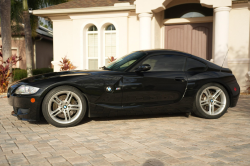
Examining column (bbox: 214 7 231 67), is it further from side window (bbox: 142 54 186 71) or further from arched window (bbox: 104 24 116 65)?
side window (bbox: 142 54 186 71)

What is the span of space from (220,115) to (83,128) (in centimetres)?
285

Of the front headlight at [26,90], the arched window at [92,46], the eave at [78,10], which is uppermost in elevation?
the eave at [78,10]

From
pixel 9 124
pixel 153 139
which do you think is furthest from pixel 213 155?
pixel 9 124

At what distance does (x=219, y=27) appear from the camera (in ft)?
32.8

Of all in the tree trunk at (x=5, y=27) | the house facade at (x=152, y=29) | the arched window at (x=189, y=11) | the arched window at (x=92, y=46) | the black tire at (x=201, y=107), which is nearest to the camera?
the black tire at (x=201, y=107)

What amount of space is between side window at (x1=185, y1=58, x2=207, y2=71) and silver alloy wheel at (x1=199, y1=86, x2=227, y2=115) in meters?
0.45

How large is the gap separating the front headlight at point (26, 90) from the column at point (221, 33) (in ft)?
23.8

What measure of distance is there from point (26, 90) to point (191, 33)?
341 inches

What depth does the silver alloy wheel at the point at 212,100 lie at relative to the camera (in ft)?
18.5

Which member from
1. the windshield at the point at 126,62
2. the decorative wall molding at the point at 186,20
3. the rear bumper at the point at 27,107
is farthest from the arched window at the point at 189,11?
the rear bumper at the point at 27,107

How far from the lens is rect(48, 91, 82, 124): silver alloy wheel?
484 cm

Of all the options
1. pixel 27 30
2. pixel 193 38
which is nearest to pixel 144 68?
pixel 193 38

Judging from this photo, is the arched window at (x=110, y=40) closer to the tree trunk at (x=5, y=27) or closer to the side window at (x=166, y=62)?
the tree trunk at (x=5, y=27)

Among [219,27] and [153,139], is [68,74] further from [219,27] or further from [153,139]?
[219,27]
